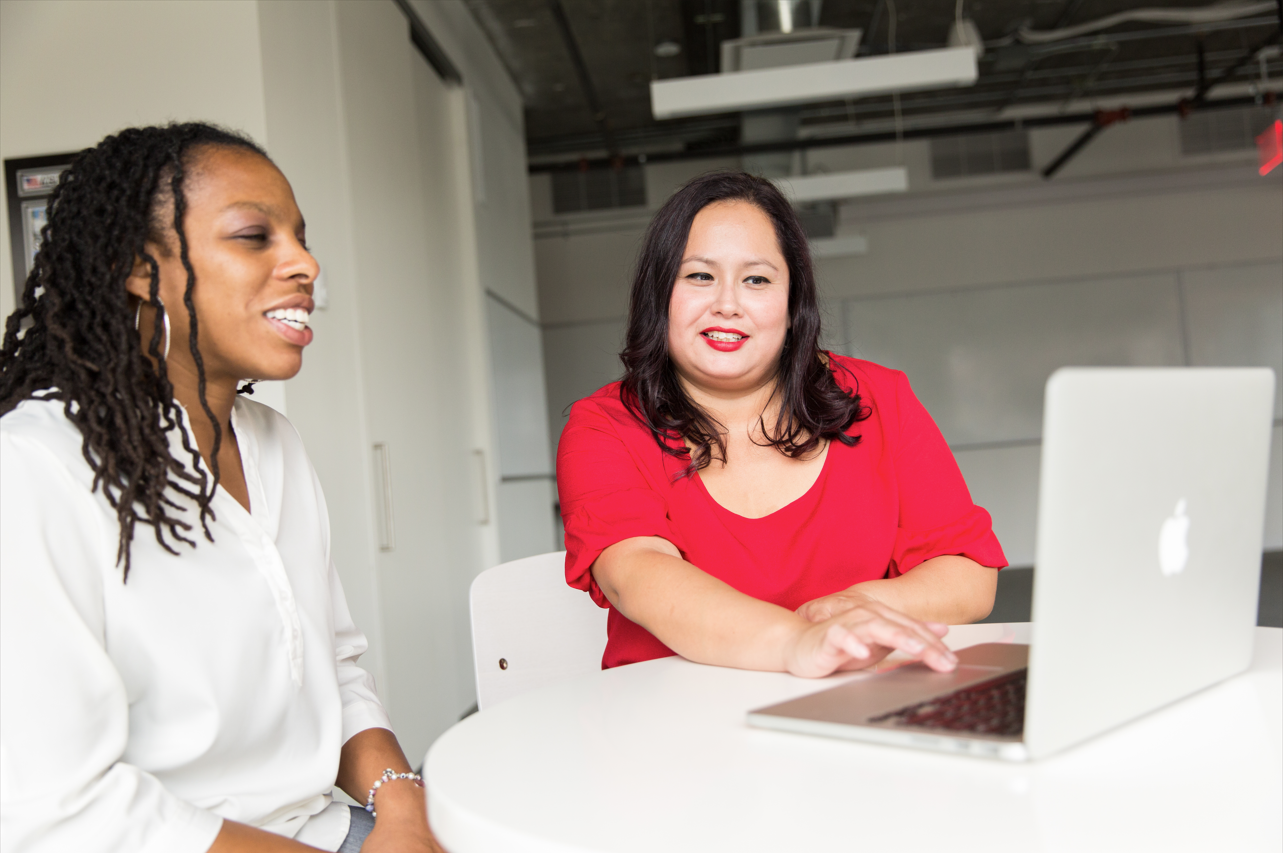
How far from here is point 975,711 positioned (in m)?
0.81

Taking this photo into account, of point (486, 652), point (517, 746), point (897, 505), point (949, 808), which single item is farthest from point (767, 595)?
point (949, 808)

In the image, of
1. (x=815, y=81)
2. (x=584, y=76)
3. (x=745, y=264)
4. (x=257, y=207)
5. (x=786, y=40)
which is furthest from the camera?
(x=584, y=76)

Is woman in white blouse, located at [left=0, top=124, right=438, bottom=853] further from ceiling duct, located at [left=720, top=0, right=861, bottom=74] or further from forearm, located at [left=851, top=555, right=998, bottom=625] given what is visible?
ceiling duct, located at [left=720, top=0, right=861, bottom=74]

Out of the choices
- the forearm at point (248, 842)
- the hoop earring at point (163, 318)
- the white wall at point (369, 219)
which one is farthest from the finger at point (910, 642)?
the white wall at point (369, 219)

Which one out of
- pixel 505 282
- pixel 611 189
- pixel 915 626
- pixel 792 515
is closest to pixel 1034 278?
pixel 611 189

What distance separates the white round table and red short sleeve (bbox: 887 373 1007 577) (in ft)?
1.81

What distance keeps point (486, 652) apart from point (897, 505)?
69 cm

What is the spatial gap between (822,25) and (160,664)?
659cm

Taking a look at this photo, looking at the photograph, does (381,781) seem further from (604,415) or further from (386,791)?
(604,415)

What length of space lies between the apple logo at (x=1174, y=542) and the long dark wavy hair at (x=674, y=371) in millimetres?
830

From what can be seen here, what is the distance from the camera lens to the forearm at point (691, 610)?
111 centimetres

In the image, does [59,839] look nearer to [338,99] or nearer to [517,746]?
[517,746]

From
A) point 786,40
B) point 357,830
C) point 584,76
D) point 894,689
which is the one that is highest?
point 584,76

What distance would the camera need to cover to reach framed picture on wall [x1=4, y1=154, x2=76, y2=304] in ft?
8.25
